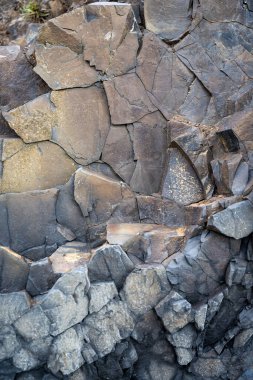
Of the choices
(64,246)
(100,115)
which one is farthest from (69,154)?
(64,246)

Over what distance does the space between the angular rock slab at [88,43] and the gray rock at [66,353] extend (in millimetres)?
2516

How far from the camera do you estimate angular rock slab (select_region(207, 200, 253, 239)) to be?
5734 mm

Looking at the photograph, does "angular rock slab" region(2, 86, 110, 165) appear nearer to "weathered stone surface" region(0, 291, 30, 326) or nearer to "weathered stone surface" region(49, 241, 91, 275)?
"weathered stone surface" region(49, 241, 91, 275)

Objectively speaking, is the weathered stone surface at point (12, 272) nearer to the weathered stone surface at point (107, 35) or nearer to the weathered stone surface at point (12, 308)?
the weathered stone surface at point (12, 308)

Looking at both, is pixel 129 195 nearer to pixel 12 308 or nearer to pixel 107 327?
pixel 107 327

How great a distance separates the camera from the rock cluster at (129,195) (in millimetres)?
5664

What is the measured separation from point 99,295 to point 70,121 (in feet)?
6.03

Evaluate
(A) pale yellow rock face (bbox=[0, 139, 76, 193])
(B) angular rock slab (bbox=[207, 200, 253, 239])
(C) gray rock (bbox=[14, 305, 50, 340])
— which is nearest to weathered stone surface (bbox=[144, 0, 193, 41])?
(A) pale yellow rock face (bbox=[0, 139, 76, 193])

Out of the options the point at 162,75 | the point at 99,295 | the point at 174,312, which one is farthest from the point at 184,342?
the point at 162,75

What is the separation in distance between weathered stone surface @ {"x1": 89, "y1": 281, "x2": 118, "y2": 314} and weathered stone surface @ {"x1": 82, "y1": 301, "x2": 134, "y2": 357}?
0.05 metres

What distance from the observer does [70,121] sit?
20.7ft

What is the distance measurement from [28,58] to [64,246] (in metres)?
2.05

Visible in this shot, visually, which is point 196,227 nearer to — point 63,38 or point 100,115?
point 100,115

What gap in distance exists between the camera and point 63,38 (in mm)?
6266
